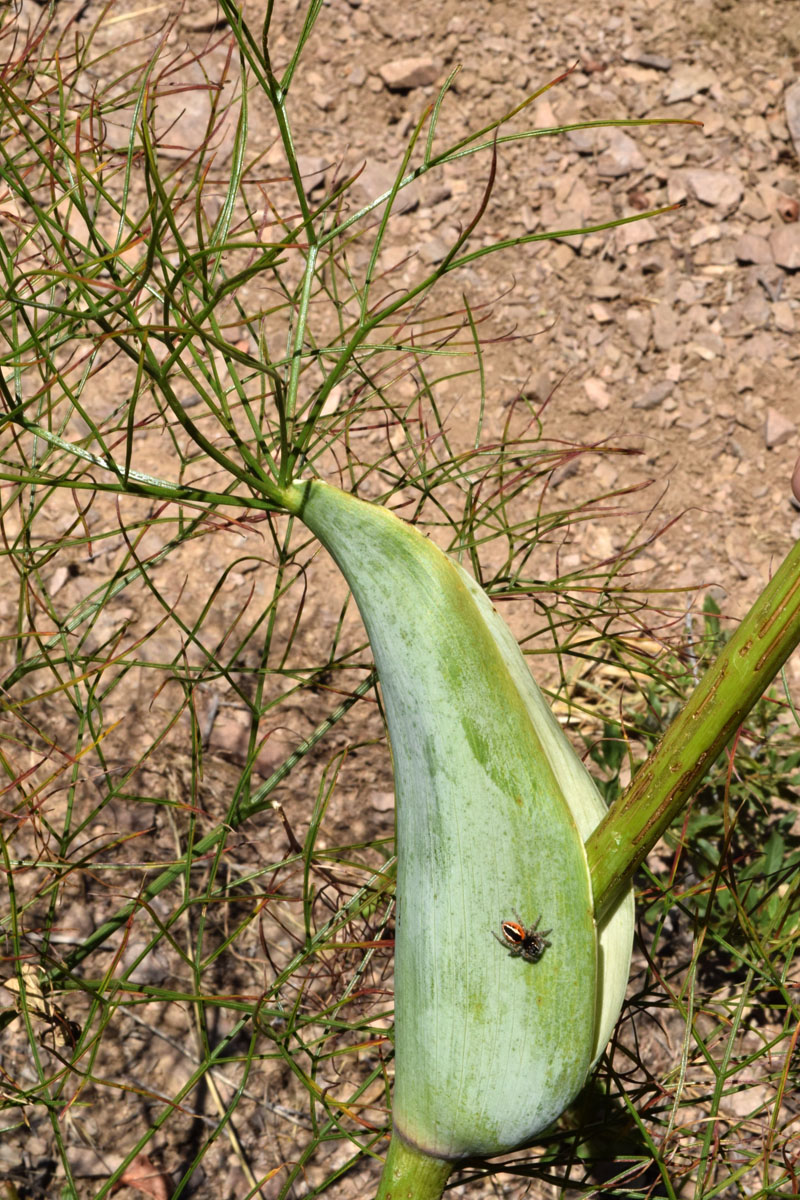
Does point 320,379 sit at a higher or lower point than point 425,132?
lower

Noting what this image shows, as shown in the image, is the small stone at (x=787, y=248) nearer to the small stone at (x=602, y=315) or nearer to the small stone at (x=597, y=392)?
the small stone at (x=602, y=315)

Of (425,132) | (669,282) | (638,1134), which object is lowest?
(638,1134)

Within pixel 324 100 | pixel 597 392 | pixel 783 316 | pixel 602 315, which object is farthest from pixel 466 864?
pixel 324 100

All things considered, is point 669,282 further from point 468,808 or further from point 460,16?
point 468,808

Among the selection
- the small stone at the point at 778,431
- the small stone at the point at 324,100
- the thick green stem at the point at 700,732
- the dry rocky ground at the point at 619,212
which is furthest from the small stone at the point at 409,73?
the thick green stem at the point at 700,732

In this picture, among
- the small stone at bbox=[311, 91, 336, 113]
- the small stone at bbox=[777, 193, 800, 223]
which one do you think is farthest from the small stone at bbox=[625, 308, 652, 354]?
the small stone at bbox=[311, 91, 336, 113]

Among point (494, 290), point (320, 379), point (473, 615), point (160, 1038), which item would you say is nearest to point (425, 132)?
point (494, 290)

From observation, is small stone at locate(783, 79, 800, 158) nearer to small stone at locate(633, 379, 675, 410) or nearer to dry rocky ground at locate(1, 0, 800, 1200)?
dry rocky ground at locate(1, 0, 800, 1200)

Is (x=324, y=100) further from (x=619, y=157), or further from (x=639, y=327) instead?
(x=639, y=327)
